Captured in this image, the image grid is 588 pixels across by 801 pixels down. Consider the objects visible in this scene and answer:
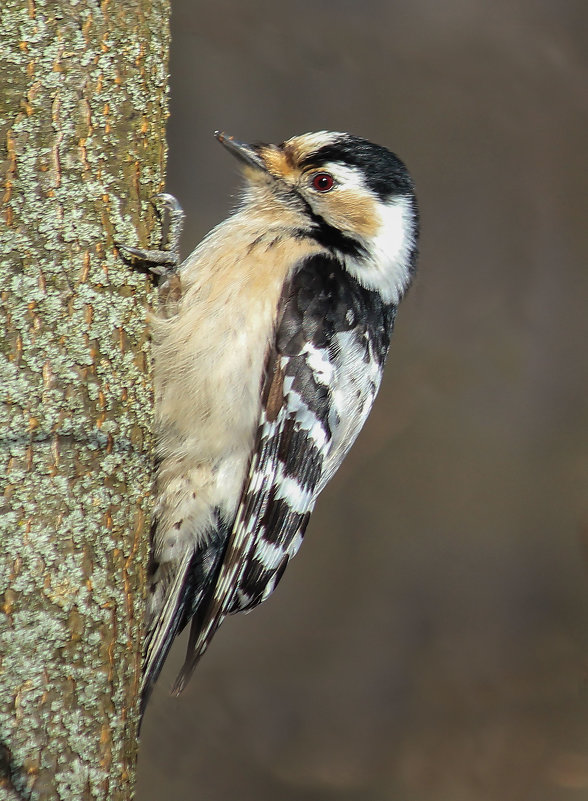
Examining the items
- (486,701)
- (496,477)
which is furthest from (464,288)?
(486,701)

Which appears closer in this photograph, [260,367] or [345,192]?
[260,367]

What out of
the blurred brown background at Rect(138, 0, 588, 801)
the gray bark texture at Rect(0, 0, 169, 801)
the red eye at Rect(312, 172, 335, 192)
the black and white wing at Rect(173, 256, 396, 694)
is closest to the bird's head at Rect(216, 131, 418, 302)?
the red eye at Rect(312, 172, 335, 192)

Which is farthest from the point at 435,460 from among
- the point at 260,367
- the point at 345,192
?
the point at 260,367

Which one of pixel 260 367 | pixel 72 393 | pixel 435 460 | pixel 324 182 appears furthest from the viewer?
pixel 435 460

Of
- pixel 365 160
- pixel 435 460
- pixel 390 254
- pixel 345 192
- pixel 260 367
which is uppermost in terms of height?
pixel 365 160

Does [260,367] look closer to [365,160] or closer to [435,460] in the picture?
[365,160]

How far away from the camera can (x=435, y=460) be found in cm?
511

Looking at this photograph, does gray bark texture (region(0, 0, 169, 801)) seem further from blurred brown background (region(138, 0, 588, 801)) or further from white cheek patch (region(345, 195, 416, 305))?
blurred brown background (region(138, 0, 588, 801))

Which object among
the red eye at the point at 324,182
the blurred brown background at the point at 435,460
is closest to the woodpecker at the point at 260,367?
the red eye at the point at 324,182

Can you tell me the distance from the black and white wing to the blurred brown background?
6.79ft

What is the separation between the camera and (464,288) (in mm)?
5266

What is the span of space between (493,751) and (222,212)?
3219 mm

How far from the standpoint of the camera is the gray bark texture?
179 cm

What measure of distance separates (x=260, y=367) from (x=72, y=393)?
73cm
